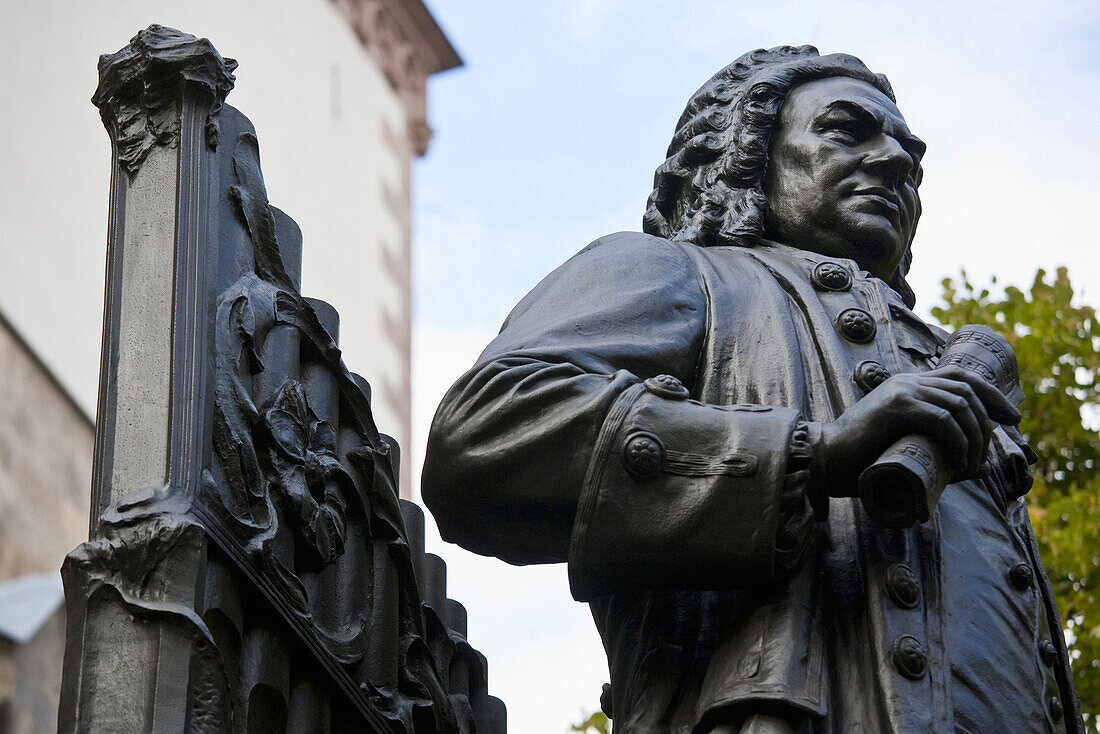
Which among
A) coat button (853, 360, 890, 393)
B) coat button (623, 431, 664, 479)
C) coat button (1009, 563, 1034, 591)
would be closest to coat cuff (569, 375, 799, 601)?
coat button (623, 431, 664, 479)

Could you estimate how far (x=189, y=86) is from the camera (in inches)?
167

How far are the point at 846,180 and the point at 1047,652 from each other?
1224mm

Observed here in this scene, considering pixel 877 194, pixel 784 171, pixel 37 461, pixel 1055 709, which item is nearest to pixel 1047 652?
pixel 1055 709

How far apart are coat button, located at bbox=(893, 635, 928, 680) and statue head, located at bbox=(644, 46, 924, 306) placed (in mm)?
1271

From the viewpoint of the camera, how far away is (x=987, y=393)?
12.7ft

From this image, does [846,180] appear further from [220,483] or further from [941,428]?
[220,483]

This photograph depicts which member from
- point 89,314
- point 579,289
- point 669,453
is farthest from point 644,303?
point 89,314

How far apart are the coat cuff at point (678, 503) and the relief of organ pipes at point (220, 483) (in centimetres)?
63

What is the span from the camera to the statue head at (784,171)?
4.77 m

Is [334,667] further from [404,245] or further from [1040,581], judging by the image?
[404,245]

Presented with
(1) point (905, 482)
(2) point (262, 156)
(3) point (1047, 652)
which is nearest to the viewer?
(1) point (905, 482)

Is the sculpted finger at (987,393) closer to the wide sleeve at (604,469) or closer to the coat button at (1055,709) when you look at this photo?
the wide sleeve at (604,469)

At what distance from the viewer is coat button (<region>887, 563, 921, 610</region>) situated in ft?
12.5

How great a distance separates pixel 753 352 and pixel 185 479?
1.15m
